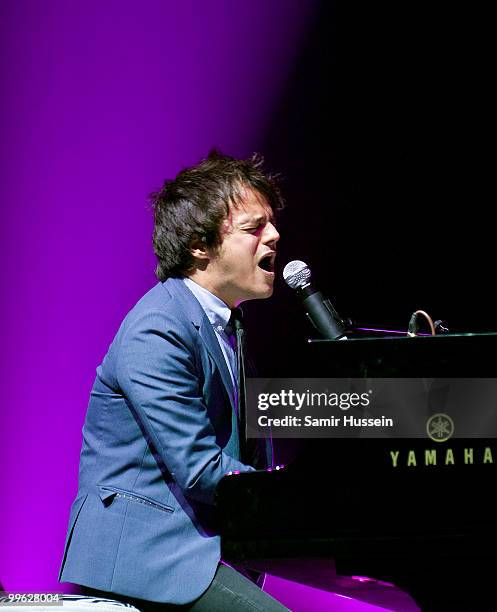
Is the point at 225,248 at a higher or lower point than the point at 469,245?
lower

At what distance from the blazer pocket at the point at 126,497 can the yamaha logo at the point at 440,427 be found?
0.64 metres

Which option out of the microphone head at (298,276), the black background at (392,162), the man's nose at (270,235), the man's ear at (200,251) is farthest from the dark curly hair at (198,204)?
the black background at (392,162)

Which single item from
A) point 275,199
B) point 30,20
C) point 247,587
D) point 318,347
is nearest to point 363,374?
point 318,347

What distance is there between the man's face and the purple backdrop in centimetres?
80

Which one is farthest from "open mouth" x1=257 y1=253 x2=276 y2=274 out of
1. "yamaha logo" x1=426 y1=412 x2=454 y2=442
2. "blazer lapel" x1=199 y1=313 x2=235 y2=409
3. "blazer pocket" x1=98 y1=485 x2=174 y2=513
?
"yamaha logo" x1=426 y1=412 x2=454 y2=442

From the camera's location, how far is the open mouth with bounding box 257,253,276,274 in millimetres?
2223

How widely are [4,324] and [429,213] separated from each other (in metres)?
1.46

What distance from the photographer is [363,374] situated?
5.26 ft

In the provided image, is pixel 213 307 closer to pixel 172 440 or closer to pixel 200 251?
pixel 200 251

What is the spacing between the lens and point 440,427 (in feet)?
5.19

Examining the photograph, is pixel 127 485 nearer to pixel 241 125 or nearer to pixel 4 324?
pixel 4 324

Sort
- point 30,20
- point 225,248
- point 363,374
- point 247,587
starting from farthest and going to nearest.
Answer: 1. point 30,20
2. point 225,248
3. point 247,587
4. point 363,374

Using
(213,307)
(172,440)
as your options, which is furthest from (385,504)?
(213,307)

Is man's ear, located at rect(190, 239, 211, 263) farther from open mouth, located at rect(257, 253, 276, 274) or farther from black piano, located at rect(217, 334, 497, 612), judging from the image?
black piano, located at rect(217, 334, 497, 612)
